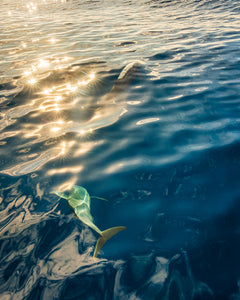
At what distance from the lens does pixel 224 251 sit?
184 centimetres

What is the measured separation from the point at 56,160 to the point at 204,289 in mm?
2144

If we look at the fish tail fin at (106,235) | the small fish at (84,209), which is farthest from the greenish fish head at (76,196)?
the fish tail fin at (106,235)

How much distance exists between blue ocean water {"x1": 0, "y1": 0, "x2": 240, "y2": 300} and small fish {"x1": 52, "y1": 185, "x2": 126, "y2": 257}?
65mm

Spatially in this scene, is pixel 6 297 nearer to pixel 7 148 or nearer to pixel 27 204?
pixel 27 204

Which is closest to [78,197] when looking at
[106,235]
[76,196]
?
[76,196]

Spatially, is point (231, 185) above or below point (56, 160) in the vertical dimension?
below

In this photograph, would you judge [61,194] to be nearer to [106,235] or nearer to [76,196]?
[76,196]

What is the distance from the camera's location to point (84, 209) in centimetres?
219

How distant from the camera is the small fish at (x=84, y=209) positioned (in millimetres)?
1895

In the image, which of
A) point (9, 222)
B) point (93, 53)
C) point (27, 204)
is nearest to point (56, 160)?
point (27, 204)

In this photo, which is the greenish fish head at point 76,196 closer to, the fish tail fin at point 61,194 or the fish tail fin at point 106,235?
the fish tail fin at point 61,194

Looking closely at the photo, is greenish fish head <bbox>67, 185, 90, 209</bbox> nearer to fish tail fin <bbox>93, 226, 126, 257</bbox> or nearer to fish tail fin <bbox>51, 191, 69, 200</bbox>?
fish tail fin <bbox>51, 191, 69, 200</bbox>

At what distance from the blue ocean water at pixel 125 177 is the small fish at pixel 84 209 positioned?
0.21 feet

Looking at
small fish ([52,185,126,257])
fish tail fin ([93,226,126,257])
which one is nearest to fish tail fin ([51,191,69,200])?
small fish ([52,185,126,257])
